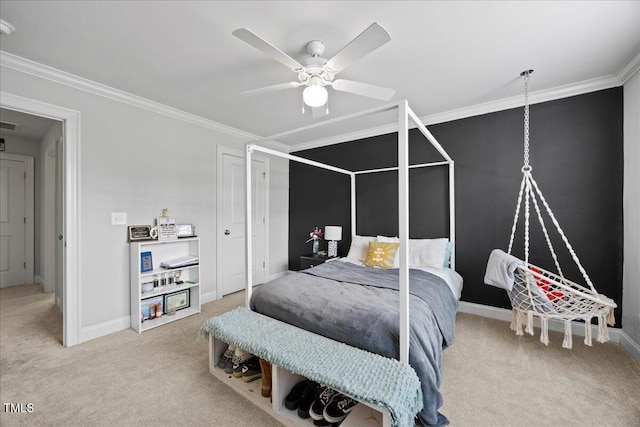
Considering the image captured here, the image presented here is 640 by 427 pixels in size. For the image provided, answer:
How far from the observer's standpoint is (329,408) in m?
1.51

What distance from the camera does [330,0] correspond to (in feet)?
5.25

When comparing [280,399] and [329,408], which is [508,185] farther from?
[280,399]

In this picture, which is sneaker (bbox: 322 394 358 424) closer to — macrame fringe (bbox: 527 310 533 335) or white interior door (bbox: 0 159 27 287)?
macrame fringe (bbox: 527 310 533 335)

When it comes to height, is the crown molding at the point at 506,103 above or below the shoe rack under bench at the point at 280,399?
above

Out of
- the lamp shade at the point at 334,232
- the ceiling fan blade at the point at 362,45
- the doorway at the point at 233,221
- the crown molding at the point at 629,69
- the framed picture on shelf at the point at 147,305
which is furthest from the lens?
the lamp shade at the point at 334,232

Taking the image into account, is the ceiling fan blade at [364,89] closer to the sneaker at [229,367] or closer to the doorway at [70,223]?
the sneaker at [229,367]

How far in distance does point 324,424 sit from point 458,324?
2.03m

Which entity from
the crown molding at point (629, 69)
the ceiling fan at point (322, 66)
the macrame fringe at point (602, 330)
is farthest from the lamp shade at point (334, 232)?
the crown molding at point (629, 69)

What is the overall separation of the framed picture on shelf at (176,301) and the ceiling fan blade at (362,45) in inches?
119

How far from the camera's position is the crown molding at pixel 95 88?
2.21 m

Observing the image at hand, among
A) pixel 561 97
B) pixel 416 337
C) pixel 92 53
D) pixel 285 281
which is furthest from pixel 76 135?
pixel 561 97

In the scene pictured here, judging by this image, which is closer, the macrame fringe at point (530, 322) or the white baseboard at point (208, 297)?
the macrame fringe at point (530, 322)

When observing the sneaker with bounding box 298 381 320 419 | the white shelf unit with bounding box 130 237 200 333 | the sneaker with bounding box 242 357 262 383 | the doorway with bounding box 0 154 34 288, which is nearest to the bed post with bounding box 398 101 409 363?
the sneaker with bounding box 298 381 320 419

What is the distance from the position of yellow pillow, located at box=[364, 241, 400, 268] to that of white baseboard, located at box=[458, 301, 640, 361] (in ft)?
3.56
